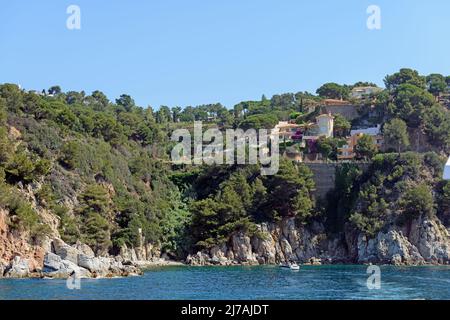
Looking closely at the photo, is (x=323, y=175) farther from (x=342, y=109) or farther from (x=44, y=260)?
(x=44, y=260)

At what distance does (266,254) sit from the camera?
5741 centimetres

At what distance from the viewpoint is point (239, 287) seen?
1289 inches

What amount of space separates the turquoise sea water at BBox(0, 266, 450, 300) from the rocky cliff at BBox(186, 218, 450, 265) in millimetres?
12947

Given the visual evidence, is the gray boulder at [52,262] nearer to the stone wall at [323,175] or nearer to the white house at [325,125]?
the stone wall at [323,175]

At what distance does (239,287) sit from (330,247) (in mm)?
27495

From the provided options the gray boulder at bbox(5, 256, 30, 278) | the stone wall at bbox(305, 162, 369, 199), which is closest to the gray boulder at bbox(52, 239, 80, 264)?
the gray boulder at bbox(5, 256, 30, 278)

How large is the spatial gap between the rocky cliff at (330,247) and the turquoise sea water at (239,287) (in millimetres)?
12947

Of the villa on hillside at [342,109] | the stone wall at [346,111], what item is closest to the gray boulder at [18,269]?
the villa on hillside at [342,109]

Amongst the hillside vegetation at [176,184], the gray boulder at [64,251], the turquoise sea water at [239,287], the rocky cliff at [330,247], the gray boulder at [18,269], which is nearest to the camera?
the turquoise sea water at [239,287]

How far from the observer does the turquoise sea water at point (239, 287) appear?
1083 inches

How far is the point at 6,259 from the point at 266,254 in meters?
23.7

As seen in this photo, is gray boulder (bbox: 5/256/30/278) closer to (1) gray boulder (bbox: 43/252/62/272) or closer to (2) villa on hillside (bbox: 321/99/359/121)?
(1) gray boulder (bbox: 43/252/62/272)
